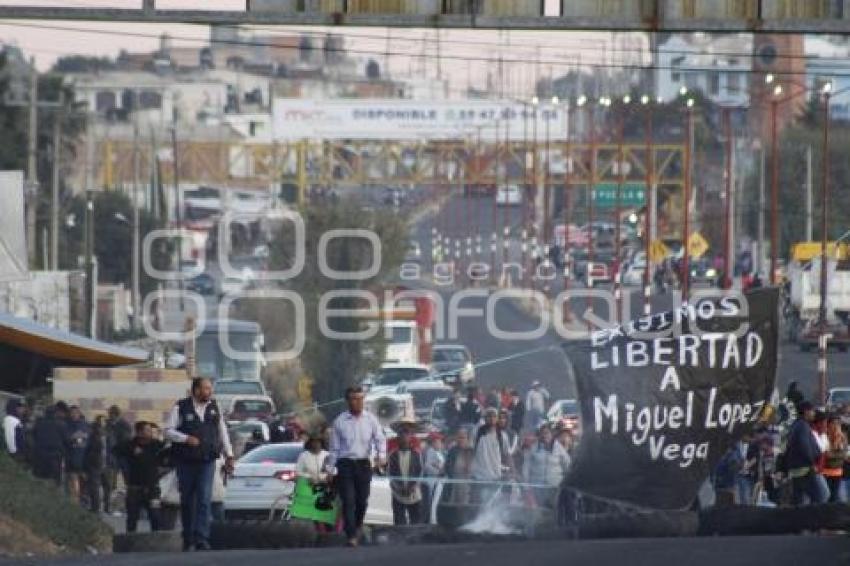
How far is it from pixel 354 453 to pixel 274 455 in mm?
7683

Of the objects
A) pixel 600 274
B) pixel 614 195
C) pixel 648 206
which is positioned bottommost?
pixel 600 274

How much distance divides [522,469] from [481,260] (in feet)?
298

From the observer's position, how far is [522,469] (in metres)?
30.3

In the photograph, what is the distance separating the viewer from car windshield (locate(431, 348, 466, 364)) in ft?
227

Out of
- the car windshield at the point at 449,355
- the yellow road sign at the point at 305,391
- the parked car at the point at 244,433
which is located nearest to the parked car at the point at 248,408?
the parked car at the point at 244,433

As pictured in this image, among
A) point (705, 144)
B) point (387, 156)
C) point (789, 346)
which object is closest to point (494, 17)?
point (789, 346)

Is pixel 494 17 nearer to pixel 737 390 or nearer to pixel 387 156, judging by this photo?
pixel 737 390

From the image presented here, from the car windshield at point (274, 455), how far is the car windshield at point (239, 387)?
20235mm

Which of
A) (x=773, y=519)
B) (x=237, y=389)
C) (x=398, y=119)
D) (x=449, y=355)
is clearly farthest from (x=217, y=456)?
(x=398, y=119)

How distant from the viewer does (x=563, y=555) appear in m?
19.7

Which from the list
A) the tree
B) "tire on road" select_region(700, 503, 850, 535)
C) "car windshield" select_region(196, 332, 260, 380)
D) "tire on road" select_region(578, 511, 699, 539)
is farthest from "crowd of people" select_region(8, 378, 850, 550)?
the tree

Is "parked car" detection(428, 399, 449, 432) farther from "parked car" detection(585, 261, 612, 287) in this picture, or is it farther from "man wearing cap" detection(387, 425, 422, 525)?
"parked car" detection(585, 261, 612, 287)

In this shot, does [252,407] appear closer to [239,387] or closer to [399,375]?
[239,387]

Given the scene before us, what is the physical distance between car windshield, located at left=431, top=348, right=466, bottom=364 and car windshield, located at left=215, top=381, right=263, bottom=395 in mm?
16147
